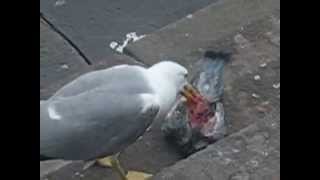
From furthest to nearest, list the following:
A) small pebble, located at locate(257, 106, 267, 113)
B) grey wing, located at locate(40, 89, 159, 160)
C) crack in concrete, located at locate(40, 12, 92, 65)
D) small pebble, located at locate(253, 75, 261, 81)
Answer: crack in concrete, located at locate(40, 12, 92, 65)
small pebble, located at locate(253, 75, 261, 81)
small pebble, located at locate(257, 106, 267, 113)
grey wing, located at locate(40, 89, 159, 160)

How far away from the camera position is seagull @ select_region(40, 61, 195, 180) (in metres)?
2.87

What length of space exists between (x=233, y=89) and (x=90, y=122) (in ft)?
2.87

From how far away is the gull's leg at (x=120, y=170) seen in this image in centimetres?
312

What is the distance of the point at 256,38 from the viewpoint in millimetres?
3867

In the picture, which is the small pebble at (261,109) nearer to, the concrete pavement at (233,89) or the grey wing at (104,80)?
the concrete pavement at (233,89)

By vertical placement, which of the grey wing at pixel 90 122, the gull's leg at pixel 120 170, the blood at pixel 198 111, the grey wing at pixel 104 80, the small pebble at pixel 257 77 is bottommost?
the gull's leg at pixel 120 170

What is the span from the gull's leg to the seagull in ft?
0.18

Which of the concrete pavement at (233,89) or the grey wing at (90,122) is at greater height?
the grey wing at (90,122)

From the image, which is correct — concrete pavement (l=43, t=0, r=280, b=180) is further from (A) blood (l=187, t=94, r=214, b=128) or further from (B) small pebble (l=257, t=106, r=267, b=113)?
(A) blood (l=187, t=94, r=214, b=128)

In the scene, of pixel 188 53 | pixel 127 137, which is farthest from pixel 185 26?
pixel 127 137

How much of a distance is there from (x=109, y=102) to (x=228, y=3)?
57.3 inches

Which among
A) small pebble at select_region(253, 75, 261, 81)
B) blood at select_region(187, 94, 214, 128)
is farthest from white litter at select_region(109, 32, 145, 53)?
blood at select_region(187, 94, 214, 128)

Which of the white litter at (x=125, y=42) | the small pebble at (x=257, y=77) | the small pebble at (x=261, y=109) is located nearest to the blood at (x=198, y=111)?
the small pebble at (x=261, y=109)

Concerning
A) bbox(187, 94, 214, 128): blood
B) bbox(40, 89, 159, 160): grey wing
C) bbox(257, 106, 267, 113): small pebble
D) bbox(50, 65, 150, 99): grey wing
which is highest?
bbox(50, 65, 150, 99): grey wing
